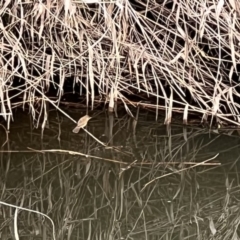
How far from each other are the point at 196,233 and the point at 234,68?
2.26 ft

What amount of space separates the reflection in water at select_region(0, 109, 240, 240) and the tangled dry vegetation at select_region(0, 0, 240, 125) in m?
0.12

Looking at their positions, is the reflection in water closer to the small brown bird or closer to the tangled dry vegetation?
the small brown bird

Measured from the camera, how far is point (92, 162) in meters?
1.73

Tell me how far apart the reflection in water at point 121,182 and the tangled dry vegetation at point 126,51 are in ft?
0.39

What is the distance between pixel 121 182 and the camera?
64.7 inches

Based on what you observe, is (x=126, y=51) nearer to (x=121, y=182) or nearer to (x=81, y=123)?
(x=81, y=123)

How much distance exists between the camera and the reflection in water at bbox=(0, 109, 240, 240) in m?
1.48

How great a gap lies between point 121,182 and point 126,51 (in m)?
0.52

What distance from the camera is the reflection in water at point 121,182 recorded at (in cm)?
148

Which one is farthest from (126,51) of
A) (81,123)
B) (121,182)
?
(121,182)

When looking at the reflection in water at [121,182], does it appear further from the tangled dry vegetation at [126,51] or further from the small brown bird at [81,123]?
the tangled dry vegetation at [126,51]

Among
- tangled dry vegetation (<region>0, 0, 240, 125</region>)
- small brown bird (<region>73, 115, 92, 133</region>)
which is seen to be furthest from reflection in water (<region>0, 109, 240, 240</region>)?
tangled dry vegetation (<region>0, 0, 240, 125</region>)

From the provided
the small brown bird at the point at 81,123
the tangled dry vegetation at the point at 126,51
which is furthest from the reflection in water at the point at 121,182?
the tangled dry vegetation at the point at 126,51

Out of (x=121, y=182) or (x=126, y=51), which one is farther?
(x=126, y=51)
